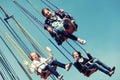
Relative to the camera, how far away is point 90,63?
18938 millimetres

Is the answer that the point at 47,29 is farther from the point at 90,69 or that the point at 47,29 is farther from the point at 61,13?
the point at 90,69

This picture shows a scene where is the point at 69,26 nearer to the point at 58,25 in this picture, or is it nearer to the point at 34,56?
the point at 58,25

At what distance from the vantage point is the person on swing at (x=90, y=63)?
18.2 metres

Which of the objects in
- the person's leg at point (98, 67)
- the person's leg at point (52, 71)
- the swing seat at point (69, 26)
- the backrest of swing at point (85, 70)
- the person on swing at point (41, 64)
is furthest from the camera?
the backrest of swing at point (85, 70)

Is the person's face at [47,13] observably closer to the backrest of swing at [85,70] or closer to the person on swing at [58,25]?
the person on swing at [58,25]

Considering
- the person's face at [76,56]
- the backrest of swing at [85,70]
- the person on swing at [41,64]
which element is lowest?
the backrest of swing at [85,70]

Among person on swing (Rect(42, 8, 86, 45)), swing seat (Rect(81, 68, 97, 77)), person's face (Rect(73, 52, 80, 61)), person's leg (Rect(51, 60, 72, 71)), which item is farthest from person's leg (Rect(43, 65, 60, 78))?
swing seat (Rect(81, 68, 97, 77))

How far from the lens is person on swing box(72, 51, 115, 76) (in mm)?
18172

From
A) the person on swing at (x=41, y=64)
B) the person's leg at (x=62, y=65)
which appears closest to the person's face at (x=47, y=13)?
the person on swing at (x=41, y=64)

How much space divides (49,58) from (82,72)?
5.05 ft

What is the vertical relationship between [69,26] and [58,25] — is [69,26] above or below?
below

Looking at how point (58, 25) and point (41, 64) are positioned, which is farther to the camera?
point (58, 25)


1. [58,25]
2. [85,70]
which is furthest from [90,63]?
[58,25]

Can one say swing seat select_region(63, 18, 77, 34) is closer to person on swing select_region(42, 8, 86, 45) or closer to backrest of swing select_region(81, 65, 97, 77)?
person on swing select_region(42, 8, 86, 45)
